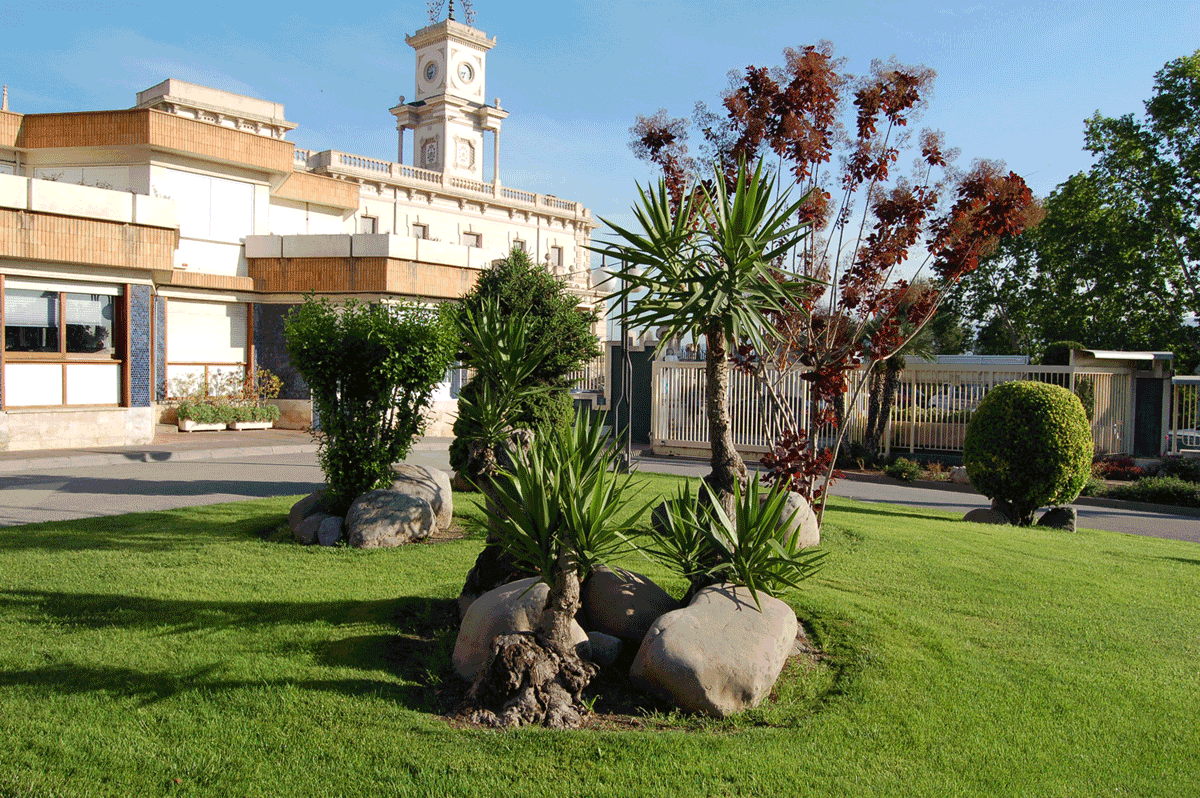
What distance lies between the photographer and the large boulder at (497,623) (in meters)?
5.10

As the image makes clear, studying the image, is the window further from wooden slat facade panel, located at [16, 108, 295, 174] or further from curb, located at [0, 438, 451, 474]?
wooden slat facade panel, located at [16, 108, 295, 174]

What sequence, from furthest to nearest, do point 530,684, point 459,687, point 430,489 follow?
point 430,489 < point 459,687 < point 530,684

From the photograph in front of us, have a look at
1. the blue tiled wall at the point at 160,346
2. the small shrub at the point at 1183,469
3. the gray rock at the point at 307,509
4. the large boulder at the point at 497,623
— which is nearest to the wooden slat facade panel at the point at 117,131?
the blue tiled wall at the point at 160,346

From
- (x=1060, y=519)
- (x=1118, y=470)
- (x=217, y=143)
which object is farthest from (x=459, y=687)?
(x=217, y=143)

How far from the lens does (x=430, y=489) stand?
9.70 metres

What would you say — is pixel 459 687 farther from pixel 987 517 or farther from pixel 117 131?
pixel 117 131

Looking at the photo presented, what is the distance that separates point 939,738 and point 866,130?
7498 mm

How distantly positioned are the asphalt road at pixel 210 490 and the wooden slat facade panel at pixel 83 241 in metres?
4.87

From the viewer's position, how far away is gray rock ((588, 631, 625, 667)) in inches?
204

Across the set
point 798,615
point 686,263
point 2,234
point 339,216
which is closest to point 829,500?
point 798,615

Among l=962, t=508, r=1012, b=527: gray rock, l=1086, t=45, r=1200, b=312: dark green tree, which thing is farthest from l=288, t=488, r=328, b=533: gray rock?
l=1086, t=45, r=1200, b=312: dark green tree

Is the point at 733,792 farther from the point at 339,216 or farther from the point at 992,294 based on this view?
the point at 992,294

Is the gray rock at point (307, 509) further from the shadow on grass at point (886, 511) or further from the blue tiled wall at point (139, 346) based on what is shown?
the blue tiled wall at point (139, 346)

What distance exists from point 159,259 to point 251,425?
533cm
